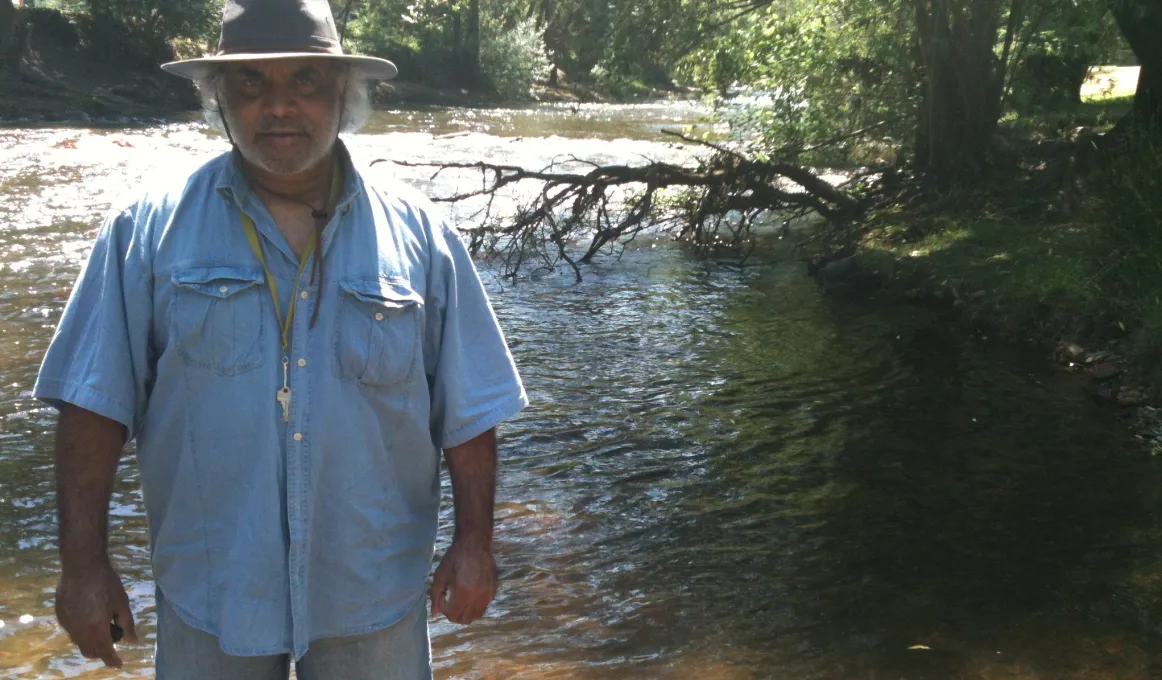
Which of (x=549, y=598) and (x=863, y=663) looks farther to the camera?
(x=549, y=598)

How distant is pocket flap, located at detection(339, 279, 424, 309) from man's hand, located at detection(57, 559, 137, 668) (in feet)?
2.30

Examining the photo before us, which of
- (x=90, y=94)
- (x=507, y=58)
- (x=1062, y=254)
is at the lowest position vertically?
(x=90, y=94)

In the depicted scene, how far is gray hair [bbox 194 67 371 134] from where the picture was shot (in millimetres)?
2645

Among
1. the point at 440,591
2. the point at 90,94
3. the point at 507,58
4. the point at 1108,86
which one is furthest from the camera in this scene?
the point at 507,58

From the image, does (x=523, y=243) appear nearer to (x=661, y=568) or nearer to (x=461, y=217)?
(x=461, y=217)

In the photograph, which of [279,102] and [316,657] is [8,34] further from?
[316,657]

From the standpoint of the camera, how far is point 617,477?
7012mm

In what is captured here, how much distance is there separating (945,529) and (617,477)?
1819 millimetres

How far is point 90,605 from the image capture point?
2.35 m

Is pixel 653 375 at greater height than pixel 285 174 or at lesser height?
lesser

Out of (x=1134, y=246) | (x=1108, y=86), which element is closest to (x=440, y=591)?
(x=1134, y=246)

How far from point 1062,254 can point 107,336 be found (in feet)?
33.0

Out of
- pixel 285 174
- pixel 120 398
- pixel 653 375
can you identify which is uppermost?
pixel 285 174

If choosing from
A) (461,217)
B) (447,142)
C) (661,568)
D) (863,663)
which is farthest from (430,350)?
(447,142)
